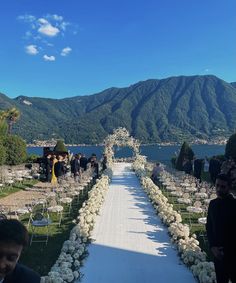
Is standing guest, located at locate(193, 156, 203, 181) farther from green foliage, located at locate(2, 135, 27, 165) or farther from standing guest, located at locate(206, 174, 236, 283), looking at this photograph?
standing guest, located at locate(206, 174, 236, 283)

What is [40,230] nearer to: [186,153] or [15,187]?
[15,187]

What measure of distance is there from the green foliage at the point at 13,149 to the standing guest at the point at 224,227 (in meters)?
29.4

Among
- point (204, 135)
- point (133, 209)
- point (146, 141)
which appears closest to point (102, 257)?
point (133, 209)

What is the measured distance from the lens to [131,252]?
30.6 feet

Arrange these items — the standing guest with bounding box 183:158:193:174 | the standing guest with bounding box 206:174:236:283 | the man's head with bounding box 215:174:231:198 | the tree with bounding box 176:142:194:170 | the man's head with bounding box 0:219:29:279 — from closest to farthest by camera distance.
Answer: the man's head with bounding box 0:219:29:279, the standing guest with bounding box 206:174:236:283, the man's head with bounding box 215:174:231:198, the standing guest with bounding box 183:158:193:174, the tree with bounding box 176:142:194:170

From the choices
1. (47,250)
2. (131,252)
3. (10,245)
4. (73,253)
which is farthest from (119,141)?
(10,245)

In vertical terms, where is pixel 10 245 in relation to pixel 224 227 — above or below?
above

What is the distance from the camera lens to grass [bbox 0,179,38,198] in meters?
20.1

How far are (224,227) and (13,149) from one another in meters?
29.8

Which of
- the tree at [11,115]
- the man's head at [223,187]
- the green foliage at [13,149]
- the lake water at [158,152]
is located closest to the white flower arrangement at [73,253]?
the man's head at [223,187]

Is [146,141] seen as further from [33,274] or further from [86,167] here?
[33,274]

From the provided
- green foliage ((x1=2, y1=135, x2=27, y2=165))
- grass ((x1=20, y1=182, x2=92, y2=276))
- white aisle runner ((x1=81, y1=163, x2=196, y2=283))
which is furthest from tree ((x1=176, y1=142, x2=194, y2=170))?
grass ((x1=20, y1=182, x2=92, y2=276))

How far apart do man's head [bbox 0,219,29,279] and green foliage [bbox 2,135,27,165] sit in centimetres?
3159

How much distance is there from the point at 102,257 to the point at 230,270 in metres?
4.19
